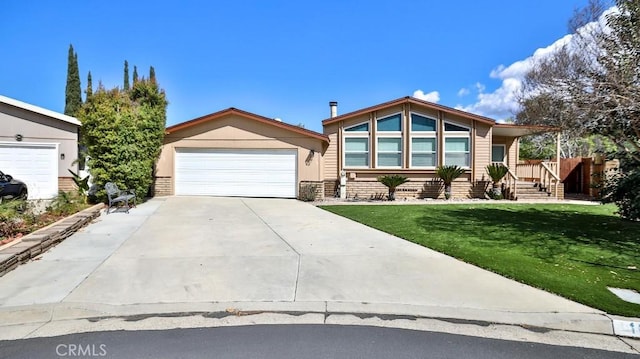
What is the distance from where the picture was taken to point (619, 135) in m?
9.74

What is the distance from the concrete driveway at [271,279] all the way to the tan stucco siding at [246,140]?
9.05 meters

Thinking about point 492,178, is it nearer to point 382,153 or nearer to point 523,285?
point 382,153

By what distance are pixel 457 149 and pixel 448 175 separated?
1588mm

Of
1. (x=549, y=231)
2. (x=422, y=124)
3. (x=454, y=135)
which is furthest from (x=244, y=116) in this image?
(x=549, y=231)

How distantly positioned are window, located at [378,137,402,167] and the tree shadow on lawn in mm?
5774

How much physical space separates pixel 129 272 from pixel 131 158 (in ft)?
27.5

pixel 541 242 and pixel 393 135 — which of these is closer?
pixel 541 242

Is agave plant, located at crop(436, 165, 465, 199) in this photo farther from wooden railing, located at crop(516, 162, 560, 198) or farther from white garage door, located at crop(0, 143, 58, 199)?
white garage door, located at crop(0, 143, 58, 199)

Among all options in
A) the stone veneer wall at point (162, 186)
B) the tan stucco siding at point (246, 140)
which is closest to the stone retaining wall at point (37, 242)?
the stone veneer wall at point (162, 186)

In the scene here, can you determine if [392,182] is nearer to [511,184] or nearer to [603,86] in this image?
[511,184]

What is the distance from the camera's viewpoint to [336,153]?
62.0ft

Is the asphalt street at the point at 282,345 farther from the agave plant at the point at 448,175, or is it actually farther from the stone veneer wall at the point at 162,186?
the agave plant at the point at 448,175

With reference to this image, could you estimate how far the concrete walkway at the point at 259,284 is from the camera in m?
4.33

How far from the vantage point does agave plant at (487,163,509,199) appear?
1811 centimetres
